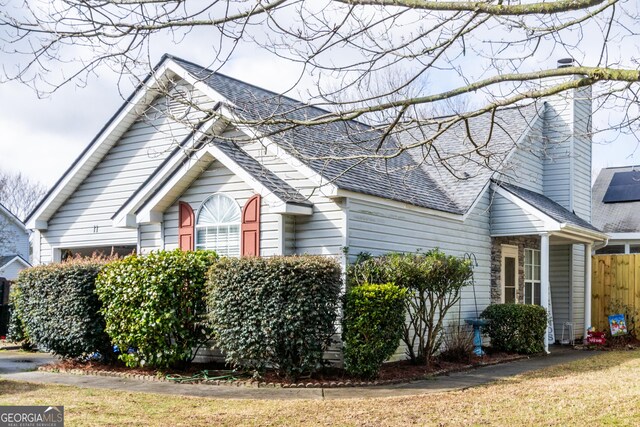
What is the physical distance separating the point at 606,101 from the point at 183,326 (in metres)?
7.33

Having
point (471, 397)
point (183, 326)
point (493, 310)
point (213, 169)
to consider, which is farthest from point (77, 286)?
point (493, 310)

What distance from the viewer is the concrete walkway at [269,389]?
992 centimetres

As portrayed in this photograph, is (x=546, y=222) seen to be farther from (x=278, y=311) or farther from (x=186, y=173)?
(x=186, y=173)

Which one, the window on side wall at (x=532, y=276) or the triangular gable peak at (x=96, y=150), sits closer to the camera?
the triangular gable peak at (x=96, y=150)

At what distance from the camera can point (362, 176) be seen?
13.7 meters

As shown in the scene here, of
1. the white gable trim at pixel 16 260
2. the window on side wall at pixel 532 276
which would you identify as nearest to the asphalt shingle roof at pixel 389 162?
the window on side wall at pixel 532 276

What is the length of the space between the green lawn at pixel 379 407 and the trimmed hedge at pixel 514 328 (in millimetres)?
4225

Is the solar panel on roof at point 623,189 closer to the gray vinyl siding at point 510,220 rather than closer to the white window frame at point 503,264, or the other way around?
the white window frame at point 503,264

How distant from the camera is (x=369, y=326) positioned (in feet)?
36.1

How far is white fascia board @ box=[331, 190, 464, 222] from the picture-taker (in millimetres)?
12320

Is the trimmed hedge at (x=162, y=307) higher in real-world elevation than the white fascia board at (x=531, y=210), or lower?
lower

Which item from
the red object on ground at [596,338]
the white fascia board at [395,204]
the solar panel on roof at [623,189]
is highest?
the solar panel on roof at [623,189]

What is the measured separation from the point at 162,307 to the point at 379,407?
4.37m

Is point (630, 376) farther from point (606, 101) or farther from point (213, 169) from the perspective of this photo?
point (213, 169)
